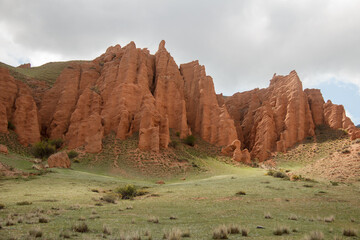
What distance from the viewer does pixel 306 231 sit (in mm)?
10914

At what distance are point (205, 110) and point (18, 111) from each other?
43.7 meters

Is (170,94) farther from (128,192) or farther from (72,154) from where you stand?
(128,192)

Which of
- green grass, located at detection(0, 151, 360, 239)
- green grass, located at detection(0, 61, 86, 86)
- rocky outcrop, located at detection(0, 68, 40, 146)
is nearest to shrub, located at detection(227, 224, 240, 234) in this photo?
green grass, located at detection(0, 151, 360, 239)

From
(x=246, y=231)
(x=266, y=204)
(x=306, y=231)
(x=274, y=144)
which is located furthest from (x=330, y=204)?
(x=274, y=144)

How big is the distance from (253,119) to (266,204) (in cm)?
6245

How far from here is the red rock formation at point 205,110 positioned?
6397 cm

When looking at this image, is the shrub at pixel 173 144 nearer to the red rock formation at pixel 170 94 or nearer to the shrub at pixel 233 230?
the red rock formation at pixel 170 94

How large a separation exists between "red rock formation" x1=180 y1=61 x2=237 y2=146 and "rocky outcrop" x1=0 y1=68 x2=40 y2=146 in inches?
1481

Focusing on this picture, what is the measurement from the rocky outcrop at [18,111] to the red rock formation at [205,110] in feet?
123

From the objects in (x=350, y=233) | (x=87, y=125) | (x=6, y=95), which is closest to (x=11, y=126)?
(x=6, y=95)

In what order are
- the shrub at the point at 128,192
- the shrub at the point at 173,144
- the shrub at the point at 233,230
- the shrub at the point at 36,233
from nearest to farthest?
the shrub at the point at 36,233
the shrub at the point at 233,230
the shrub at the point at 128,192
the shrub at the point at 173,144

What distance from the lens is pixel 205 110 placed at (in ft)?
218

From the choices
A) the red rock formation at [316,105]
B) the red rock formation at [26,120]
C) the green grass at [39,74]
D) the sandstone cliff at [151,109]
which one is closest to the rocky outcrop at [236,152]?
the sandstone cliff at [151,109]

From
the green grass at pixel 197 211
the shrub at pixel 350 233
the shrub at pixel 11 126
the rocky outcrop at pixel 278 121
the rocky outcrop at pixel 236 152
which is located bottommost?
the green grass at pixel 197 211
